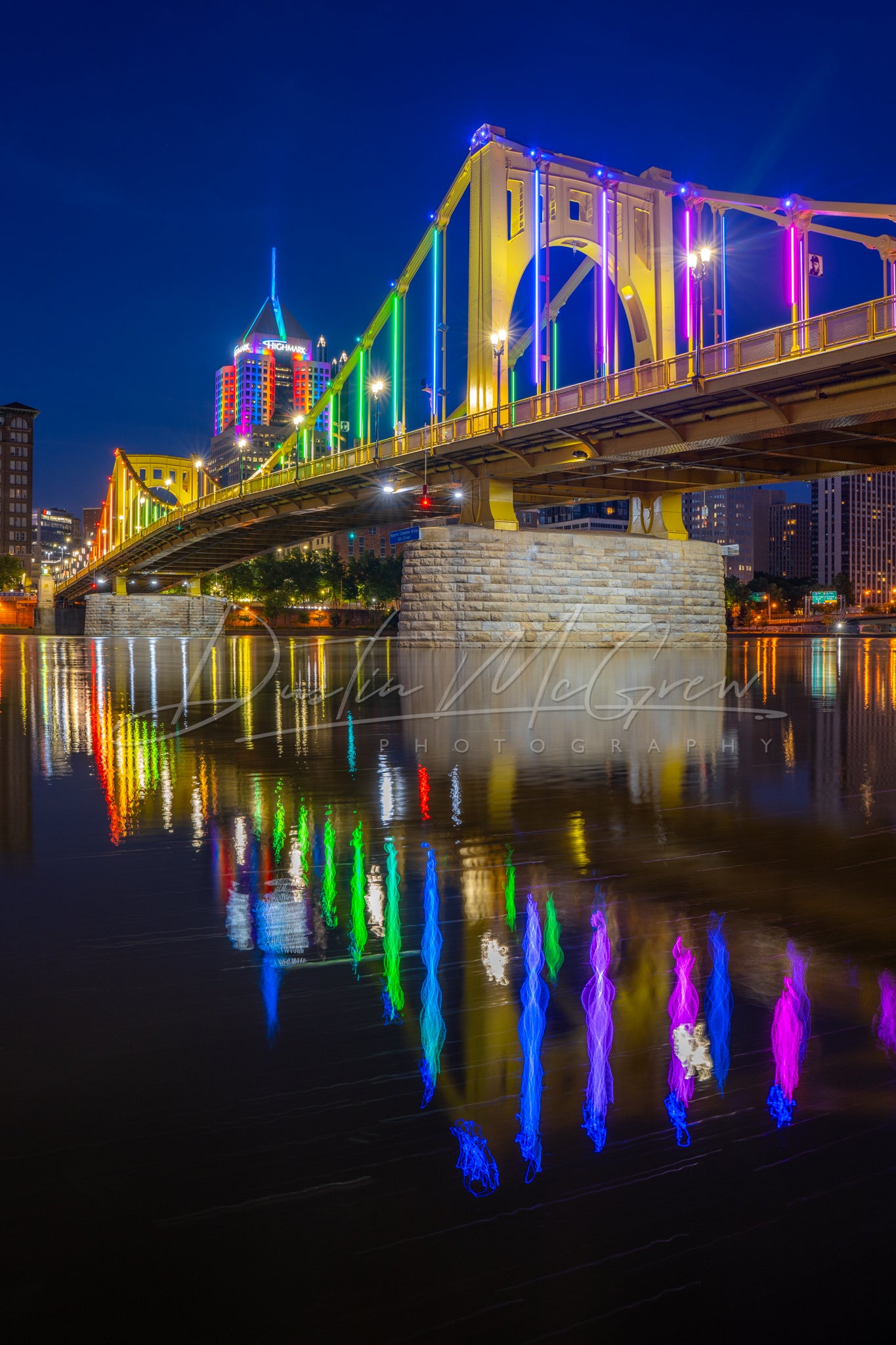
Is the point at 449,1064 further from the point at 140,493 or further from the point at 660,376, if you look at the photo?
the point at 140,493

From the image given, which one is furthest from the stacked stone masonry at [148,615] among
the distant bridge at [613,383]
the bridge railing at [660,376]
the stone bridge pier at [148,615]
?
the bridge railing at [660,376]

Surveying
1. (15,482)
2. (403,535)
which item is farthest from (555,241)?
(15,482)

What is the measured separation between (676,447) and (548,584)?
25.3ft

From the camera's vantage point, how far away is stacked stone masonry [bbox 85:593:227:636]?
7531cm

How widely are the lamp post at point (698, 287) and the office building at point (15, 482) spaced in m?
156

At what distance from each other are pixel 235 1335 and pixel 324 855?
3.15m

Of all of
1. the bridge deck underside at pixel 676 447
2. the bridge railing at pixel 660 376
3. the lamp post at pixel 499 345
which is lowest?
the bridge deck underside at pixel 676 447

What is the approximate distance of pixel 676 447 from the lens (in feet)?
88.4

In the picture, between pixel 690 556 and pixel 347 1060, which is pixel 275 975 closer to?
pixel 347 1060

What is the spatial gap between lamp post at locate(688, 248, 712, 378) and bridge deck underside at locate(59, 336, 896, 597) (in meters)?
1.03

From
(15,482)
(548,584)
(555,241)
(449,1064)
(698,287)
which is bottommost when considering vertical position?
(449,1064)

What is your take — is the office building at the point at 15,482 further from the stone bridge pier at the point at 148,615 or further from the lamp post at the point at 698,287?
the lamp post at the point at 698,287

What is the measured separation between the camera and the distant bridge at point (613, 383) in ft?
74.6

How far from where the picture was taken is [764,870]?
423 centimetres
